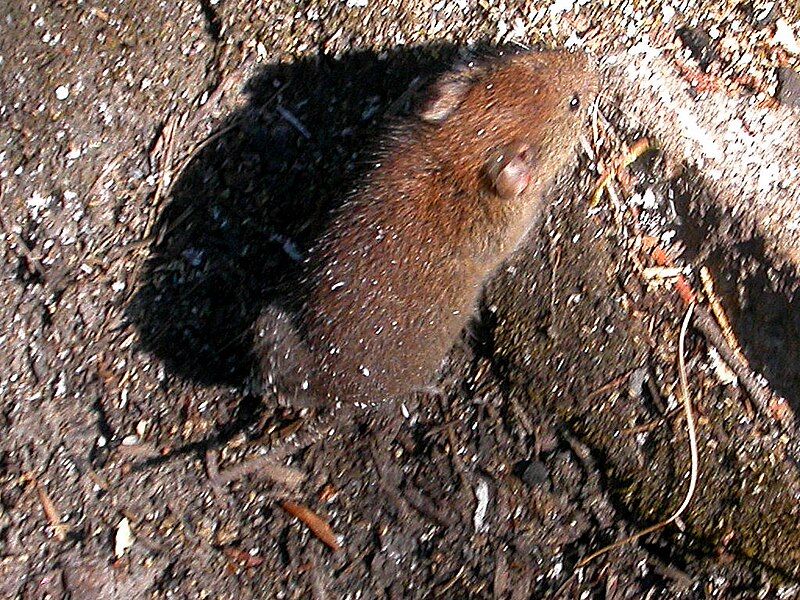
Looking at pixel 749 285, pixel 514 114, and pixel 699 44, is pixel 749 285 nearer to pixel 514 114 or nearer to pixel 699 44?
pixel 699 44

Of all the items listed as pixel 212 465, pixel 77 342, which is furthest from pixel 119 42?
pixel 212 465

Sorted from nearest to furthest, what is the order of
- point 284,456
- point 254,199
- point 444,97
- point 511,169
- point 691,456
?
1. point 691,456
2. point 511,169
3. point 444,97
4. point 284,456
5. point 254,199

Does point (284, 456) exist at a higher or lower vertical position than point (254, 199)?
lower

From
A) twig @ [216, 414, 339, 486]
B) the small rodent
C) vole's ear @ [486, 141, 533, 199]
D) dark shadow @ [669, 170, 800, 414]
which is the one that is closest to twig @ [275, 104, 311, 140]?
the small rodent

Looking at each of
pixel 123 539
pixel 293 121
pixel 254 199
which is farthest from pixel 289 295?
pixel 123 539

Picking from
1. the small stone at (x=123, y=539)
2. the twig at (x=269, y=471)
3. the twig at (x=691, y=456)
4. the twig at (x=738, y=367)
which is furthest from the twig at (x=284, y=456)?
the twig at (x=738, y=367)

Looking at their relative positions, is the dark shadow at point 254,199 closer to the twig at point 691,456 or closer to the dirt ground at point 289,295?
the dirt ground at point 289,295
